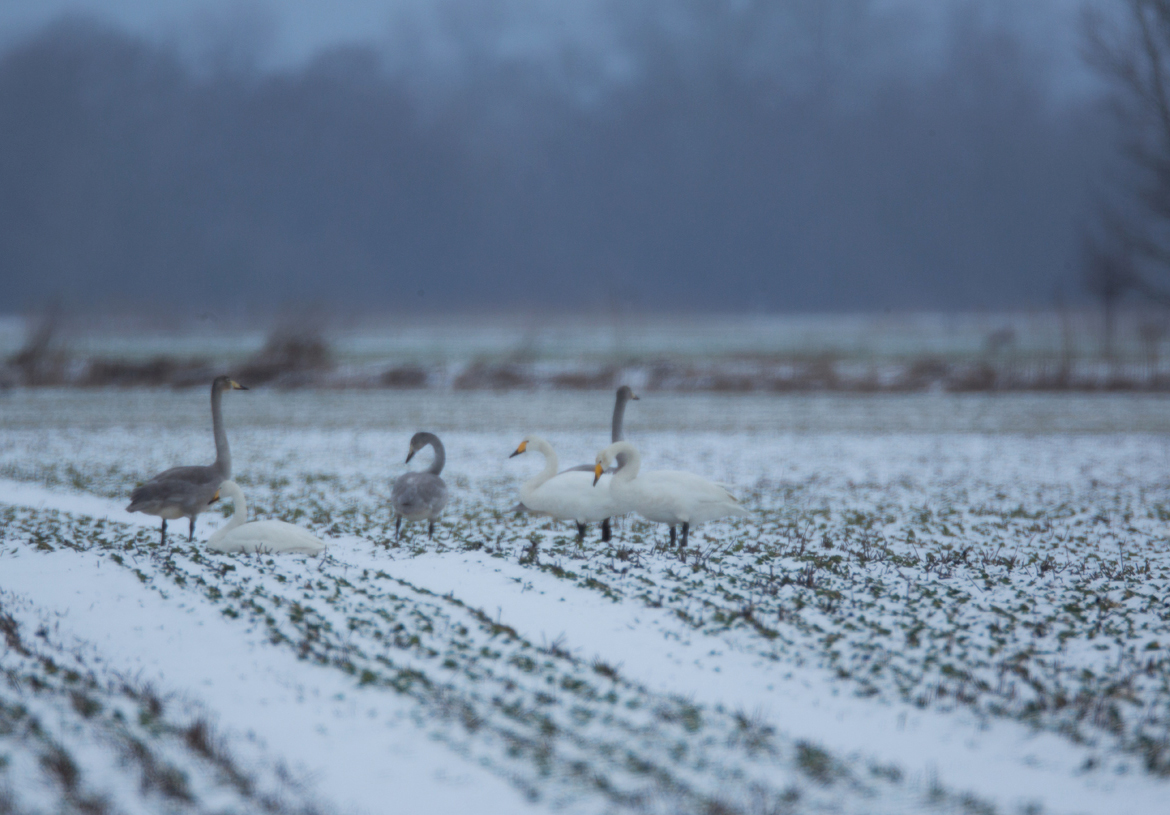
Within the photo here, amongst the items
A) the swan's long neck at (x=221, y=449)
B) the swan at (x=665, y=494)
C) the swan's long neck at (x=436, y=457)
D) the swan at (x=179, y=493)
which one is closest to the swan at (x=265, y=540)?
the swan at (x=179, y=493)

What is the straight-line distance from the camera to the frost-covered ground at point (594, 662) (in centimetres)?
441

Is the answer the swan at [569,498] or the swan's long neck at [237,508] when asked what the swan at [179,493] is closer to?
the swan's long neck at [237,508]

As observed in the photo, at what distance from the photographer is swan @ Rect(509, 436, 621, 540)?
851cm

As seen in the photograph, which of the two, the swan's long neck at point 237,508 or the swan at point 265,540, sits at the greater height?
the swan's long neck at point 237,508

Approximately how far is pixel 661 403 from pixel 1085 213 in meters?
179

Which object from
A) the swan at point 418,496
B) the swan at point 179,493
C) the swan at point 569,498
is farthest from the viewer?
the swan at point 418,496

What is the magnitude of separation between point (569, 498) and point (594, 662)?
2826mm

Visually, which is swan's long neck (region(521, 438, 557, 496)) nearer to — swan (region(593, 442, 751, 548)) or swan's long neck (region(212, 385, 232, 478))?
swan (region(593, 442, 751, 548))

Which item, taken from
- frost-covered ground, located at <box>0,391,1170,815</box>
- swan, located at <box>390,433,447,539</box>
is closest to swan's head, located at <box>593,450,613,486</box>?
frost-covered ground, located at <box>0,391,1170,815</box>

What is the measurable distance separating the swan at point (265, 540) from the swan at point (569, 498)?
6.09ft

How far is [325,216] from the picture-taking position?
197 m

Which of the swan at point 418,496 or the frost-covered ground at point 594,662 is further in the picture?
the swan at point 418,496

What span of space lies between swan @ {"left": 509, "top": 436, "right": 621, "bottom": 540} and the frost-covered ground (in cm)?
32

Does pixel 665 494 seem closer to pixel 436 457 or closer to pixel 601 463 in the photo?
pixel 601 463
